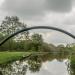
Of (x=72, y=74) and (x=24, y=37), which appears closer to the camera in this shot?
(x=72, y=74)

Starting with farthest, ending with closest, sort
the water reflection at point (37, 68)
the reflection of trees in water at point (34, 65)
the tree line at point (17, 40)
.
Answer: the tree line at point (17, 40) < the reflection of trees in water at point (34, 65) < the water reflection at point (37, 68)

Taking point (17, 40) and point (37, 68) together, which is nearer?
point (37, 68)

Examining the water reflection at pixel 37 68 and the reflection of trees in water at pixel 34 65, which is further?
the reflection of trees in water at pixel 34 65

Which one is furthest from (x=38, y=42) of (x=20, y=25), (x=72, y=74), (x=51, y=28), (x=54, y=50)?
(x=72, y=74)

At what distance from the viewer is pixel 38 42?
84375mm

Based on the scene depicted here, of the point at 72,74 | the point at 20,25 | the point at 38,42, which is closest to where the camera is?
the point at 72,74

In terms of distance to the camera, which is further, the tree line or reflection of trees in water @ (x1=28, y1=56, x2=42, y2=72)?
the tree line

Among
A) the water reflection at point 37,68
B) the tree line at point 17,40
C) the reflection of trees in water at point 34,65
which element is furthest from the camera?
the tree line at point 17,40

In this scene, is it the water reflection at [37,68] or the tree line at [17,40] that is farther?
the tree line at [17,40]

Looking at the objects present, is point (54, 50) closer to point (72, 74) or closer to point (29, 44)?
point (29, 44)

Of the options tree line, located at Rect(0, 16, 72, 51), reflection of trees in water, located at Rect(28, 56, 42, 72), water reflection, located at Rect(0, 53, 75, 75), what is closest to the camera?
water reflection, located at Rect(0, 53, 75, 75)

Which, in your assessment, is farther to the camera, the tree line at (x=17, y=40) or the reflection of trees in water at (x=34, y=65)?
the tree line at (x=17, y=40)

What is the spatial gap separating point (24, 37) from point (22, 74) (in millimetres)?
52056

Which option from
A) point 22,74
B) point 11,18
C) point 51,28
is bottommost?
point 22,74
